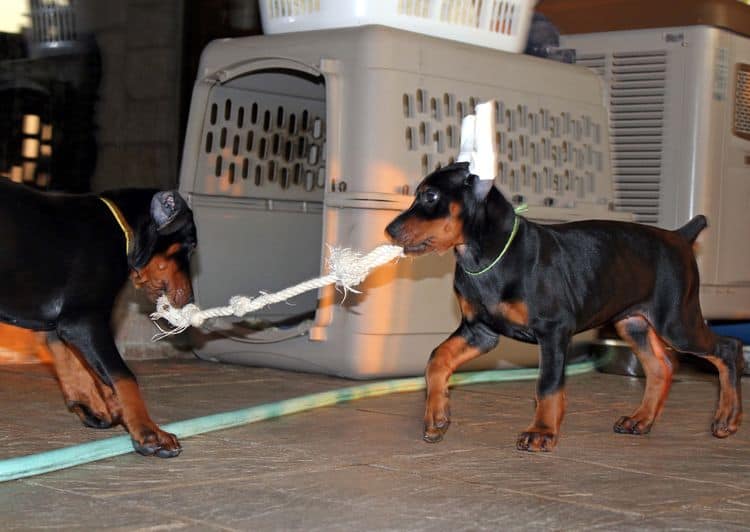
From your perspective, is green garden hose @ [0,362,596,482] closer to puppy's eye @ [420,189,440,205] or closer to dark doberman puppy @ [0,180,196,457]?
dark doberman puppy @ [0,180,196,457]

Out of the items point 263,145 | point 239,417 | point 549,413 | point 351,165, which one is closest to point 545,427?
point 549,413

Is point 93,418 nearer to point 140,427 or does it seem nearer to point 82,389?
point 82,389

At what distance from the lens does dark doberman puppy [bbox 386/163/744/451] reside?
2.59 meters

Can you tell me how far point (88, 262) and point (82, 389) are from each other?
1.35ft

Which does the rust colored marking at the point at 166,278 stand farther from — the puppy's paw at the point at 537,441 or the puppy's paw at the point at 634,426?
the puppy's paw at the point at 634,426

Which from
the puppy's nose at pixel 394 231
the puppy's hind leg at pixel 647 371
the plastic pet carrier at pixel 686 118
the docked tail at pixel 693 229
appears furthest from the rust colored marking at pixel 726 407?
the plastic pet carrier at pixel 686 118

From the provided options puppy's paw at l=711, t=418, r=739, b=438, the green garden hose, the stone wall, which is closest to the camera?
the green garden hose

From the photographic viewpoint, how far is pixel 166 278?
2762mm

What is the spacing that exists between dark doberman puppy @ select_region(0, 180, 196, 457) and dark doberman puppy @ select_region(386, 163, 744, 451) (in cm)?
59

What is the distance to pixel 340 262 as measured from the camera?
2828 millimetres

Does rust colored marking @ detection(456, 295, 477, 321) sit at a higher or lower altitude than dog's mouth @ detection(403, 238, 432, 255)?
lower

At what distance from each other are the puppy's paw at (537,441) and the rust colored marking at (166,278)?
2.95 feet

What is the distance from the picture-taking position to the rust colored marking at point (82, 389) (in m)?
2.72

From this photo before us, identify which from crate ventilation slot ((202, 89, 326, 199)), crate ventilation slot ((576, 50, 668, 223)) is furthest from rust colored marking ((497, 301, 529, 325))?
crate ventilation slot ((576, 50, 668, 223))
